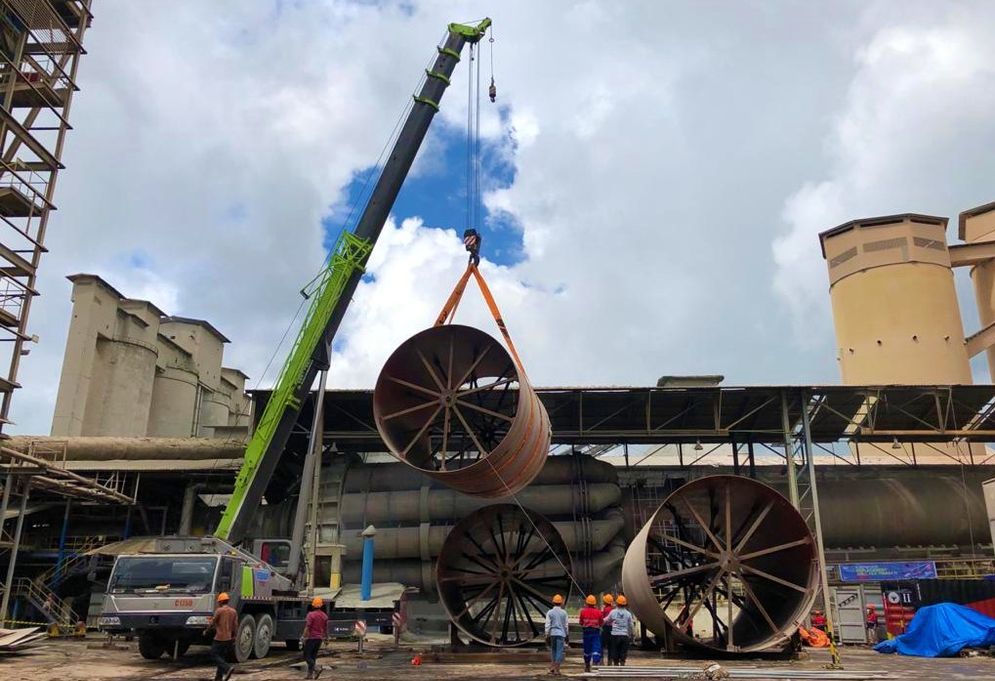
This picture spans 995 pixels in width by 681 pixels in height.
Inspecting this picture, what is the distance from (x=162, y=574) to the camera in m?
13.3

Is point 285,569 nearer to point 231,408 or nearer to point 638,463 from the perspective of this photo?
point 638,463

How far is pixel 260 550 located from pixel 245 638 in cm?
462

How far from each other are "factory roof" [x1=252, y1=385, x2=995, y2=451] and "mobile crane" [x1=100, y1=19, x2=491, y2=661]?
4.21 metres

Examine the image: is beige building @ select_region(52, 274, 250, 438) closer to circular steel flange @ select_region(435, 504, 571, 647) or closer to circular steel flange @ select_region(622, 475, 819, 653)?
circular steel flange @ select_region(435, 504, 571, 647)

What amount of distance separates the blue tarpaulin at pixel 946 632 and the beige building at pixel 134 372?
27.1 meters

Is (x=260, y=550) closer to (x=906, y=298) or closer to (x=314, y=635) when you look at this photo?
(x=314, y=635)

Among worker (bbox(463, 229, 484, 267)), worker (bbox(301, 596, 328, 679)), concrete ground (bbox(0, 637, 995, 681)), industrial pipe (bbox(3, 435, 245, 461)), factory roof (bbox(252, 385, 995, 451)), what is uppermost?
worker (bbox(463, 229, 484, 267))

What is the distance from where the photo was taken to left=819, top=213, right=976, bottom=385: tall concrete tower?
114 ft

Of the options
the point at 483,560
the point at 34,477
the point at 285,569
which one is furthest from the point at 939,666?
the point at 34,477

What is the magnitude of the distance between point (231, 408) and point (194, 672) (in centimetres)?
3690

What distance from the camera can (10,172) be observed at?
79.6 ft

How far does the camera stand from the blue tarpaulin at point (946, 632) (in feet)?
54.6

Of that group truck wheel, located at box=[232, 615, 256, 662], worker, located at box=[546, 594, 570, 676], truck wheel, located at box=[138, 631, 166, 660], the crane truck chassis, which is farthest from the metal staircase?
worker, located at box=[546, 594, 570, 676]

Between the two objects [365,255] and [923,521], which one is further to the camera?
[923,521]
